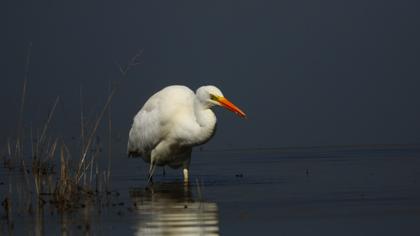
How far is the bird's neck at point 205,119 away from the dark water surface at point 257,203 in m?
0.72

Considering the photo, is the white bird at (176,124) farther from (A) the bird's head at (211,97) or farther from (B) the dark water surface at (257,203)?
(B) the dark water surface at (257,203)

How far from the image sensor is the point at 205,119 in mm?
15188

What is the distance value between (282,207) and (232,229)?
1.78 meters

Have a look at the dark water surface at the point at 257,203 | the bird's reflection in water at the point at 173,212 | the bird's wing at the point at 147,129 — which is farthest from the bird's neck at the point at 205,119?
the bird's wing at the point at 147,129

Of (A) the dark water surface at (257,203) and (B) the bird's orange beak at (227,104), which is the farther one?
(B) the bird's orange beak at (227,104)

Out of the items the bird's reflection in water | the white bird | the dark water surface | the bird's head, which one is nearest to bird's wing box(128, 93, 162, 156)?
the white bird

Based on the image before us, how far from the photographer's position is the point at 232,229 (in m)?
10.0

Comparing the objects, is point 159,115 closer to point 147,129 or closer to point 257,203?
point 147,129

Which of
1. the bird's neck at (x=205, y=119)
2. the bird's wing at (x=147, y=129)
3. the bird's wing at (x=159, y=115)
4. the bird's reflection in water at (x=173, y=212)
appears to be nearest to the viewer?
the bird's reflection in water at (x=173, y=212)

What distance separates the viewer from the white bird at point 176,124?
1519cm

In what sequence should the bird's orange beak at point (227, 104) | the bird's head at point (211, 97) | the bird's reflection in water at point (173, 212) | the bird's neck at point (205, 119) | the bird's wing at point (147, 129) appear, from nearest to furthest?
the bird's reflection in water at point (173, 212) → the bird's orange beak at point (227, 104) → the bird's head at point (211, 97) → the bird's neck at point (205, 119) → the bird's wing at point (147, 129)

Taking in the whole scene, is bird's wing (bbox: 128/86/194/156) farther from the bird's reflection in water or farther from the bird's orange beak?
the bird's reflection in water

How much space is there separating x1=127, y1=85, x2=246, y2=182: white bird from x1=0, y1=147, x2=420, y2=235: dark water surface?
0.40m

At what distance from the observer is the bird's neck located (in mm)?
15180
